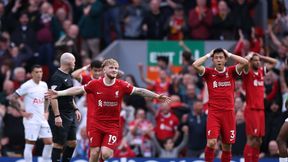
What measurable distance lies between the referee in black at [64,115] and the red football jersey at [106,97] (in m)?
1.09

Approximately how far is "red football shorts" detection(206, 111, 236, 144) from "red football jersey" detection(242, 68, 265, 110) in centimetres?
153

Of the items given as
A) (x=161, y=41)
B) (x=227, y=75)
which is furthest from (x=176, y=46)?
(x=227, y=75)

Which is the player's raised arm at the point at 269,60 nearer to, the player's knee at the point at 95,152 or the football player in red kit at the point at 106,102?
the football player in red kit at the point at 106,102

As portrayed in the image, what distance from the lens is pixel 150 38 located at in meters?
31.6

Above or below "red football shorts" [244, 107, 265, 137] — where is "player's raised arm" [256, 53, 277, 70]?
above

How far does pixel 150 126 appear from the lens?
93.6 feet

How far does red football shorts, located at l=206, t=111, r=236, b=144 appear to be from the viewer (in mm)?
23438

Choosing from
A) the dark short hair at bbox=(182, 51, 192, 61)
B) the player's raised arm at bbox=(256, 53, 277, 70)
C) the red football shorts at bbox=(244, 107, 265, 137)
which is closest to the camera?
the red football shorts at bbox=(244, 107, 265, 137)

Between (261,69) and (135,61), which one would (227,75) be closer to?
(261,69)

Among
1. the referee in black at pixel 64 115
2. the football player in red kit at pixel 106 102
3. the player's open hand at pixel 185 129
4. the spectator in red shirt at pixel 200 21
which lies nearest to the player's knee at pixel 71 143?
the referee in black at pixel 64 115

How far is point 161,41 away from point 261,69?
21.1 ft

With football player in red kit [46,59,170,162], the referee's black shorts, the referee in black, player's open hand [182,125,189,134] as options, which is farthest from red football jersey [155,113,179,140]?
football player in red kit [46,59,170,162]

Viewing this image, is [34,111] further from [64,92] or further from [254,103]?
[254,103]

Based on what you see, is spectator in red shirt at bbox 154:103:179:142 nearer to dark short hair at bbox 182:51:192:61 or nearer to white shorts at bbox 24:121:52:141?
dark short hair at bbox 182:51:192:61
